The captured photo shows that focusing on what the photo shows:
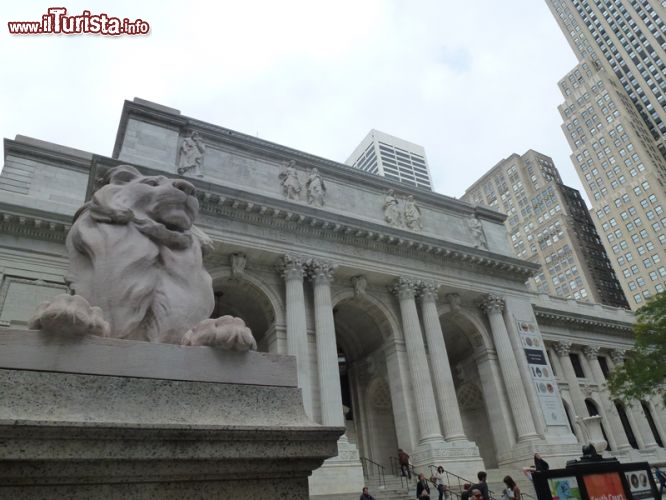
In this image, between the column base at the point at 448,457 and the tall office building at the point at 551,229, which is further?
the tall office building at the point at 551,229

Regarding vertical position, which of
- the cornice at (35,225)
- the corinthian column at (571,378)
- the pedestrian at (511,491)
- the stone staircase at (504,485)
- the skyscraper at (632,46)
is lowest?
the pedestrian at (511,491)

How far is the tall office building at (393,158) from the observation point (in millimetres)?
130125

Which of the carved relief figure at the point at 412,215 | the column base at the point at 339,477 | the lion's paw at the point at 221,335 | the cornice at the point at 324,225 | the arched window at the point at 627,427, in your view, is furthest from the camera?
the arched window at the point at 627,427

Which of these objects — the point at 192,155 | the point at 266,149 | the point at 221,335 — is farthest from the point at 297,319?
the point at 221,335

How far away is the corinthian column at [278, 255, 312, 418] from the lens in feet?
63.5

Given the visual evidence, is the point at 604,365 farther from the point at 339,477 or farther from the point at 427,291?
the point at 339,477

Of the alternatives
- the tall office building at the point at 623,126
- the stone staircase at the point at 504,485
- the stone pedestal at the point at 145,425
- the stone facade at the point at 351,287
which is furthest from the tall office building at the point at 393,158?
the stone pedestal at the point at 145,425

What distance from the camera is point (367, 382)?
88.0 ft

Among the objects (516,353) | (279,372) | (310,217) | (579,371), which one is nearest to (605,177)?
(579,371)

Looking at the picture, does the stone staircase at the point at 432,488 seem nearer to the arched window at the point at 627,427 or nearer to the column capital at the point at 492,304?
the column capital at the point at 492,304

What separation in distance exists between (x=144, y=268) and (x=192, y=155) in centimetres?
1945

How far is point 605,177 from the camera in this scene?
8194 cm

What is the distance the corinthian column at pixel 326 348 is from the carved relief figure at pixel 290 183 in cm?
386

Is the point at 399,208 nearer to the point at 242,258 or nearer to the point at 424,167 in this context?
the point at 242,258
